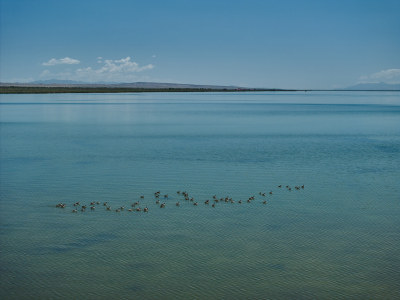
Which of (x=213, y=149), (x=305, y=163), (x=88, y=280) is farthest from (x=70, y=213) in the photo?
(x=213, y=149)

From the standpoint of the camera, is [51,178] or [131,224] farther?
[51,178]

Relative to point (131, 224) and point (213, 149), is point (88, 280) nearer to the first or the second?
point (131, 224)

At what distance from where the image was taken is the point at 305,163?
25.6 metres

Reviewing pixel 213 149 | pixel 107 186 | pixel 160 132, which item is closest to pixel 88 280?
pixel 107 186

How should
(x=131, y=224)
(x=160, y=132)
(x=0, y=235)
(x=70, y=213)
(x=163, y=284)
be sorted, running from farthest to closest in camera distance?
(x=160, y=132), (x=70, y=213), (x=131, y=224), (x=0, y=235), (x=163, y=284)

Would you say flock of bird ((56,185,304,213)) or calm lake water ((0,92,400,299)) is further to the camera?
flock of bird ((56,185,304,213))

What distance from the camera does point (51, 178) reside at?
21125 mm

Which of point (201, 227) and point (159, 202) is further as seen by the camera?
point (159, 202)

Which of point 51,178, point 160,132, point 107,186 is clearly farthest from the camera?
point 160,132

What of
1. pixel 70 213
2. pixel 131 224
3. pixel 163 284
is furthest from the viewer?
pixel 70 213

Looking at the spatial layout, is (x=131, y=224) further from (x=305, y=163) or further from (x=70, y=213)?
(x=305, y=163)

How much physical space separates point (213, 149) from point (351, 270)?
2047 centimetres

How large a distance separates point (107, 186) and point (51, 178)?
3404 millimetres

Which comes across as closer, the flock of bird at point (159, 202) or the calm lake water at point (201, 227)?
the calm lake water at point (201, 227)
